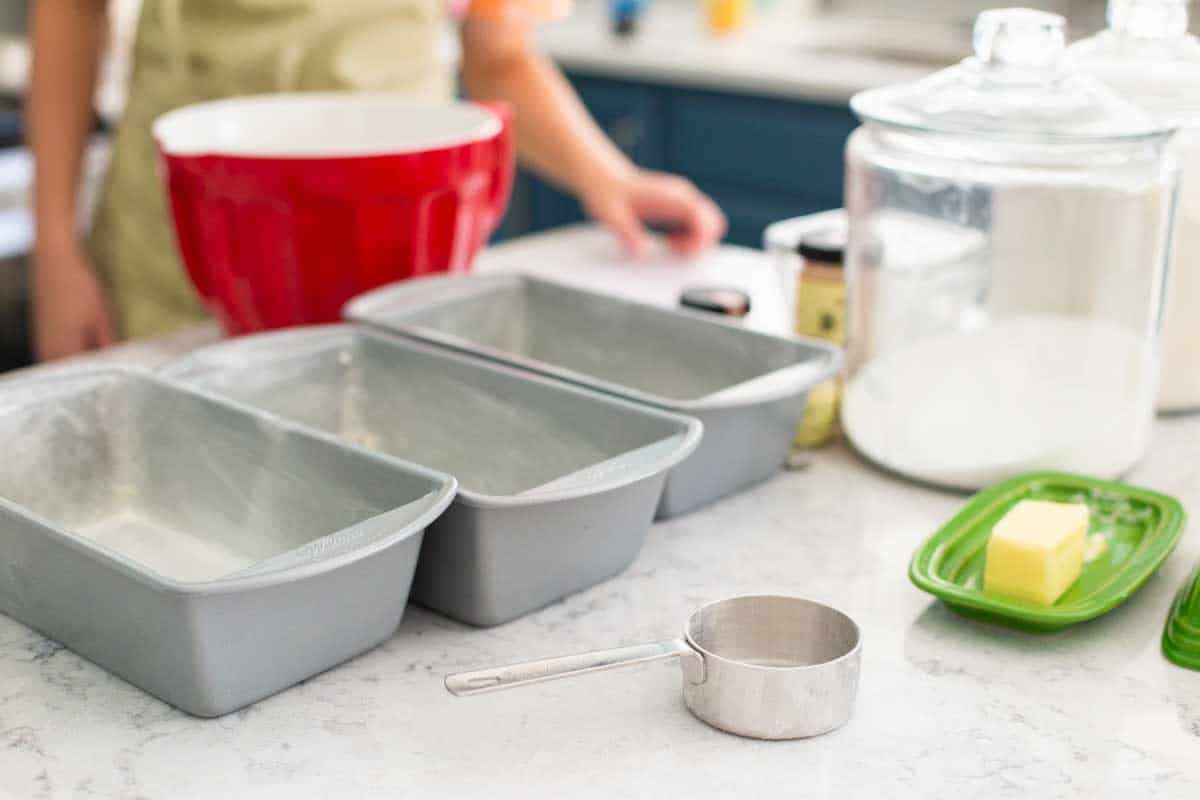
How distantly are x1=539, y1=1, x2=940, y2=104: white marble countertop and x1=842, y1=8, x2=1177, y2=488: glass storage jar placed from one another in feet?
4.39

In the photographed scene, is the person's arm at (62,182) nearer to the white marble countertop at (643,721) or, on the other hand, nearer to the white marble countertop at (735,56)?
the white marble countertop at (643,721)

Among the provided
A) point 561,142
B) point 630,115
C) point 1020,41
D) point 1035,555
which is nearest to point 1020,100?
point 1020,41

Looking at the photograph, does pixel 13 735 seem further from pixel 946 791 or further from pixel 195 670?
pixel 946 791

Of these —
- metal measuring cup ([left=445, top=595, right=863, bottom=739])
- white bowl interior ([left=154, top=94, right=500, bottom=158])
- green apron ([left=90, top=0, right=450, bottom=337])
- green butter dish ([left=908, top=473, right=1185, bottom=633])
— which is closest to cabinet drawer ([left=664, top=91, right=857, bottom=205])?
green apron ([left=90, top=0, right=450, bottom=337])

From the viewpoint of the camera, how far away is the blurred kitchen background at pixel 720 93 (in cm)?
228

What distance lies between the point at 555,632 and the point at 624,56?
6.43ft

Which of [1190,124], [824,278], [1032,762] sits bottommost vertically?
[1032,762]

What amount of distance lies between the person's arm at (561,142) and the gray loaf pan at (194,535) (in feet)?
2.21

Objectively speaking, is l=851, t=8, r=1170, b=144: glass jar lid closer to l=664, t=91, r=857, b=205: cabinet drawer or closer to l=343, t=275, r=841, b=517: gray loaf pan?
l=343, t=275, r=841, b=517: gray loaf pan

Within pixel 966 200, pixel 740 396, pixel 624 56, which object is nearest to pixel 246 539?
pixel 740 396

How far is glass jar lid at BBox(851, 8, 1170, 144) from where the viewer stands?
0.85 meters

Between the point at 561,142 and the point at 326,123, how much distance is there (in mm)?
366

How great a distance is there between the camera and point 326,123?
1221 millimetres

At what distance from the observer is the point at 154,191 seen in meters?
1.44
